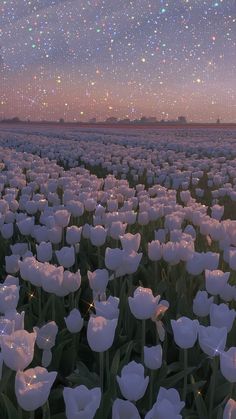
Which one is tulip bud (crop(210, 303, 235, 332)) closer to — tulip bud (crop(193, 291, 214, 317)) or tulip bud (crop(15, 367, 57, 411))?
tulip bud (crop(193, 291, 214, 317))

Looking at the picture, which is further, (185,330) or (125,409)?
(185,330)

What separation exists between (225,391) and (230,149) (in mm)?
13926

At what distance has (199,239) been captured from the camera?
5051mm

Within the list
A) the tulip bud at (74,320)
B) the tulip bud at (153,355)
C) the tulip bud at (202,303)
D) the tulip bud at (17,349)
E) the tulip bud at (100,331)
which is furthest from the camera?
the tulip bud at (202,303)

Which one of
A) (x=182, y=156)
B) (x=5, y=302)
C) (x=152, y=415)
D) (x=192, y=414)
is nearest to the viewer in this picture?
(x=152, y=415)

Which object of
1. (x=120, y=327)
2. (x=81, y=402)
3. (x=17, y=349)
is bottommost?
(x=120, y=327)

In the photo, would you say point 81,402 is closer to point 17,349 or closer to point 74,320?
point 17,349

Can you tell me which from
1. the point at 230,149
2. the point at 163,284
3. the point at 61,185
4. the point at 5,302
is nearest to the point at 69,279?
the point at 5,302

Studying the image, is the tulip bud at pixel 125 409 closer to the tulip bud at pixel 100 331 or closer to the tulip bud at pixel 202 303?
the tulip bud at pixel 100 331

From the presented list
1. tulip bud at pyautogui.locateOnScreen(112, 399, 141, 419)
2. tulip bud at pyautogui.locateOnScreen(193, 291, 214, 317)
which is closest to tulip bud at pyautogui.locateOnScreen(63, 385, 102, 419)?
tulip bud at pyautogui.locateOnScreen(112, 399, 141, 419)

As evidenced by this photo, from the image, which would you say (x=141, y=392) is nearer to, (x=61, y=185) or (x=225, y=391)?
(x=225, y=391)

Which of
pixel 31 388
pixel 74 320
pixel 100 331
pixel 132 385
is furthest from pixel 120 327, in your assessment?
pixel 31 388


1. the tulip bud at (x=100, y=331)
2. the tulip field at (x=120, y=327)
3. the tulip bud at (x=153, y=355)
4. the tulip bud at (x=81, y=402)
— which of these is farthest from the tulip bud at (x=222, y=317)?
the tulip bud at (x=81, y=402)

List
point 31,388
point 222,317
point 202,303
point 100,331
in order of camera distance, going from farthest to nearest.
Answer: point 202,303 → point 222,317 → point 100,331 → point 31,388
